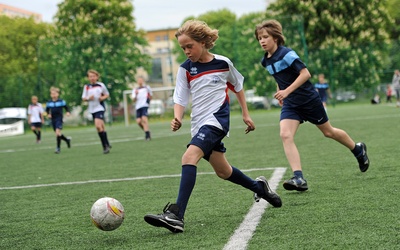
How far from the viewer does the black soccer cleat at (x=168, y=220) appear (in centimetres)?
478

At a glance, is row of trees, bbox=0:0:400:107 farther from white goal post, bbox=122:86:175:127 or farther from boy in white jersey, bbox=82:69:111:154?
boy in white jersey, bbox=82:69:111:154

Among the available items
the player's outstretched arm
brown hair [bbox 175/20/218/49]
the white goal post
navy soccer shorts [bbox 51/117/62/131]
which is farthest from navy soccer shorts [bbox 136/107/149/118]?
the white goal post

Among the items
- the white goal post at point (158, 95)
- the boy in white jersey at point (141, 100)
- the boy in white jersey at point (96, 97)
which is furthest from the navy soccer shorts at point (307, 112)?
the white goal post at point (158, 95)

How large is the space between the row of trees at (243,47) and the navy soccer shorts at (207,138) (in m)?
32.6

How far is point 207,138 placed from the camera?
5.20 meters

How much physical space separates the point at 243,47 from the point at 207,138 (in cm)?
3501

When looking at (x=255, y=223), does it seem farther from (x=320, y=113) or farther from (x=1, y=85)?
(x=1, y=85)

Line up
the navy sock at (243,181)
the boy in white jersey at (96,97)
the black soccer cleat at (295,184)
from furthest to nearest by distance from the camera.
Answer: the boy in white jersey at (96,97)
the black soccer cleat at (295,184)
the navy sock at (243,181)

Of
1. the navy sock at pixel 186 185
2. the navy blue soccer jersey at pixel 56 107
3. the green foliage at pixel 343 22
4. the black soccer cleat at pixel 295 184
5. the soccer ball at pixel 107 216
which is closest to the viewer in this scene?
the soccer ball at pixel 107 216

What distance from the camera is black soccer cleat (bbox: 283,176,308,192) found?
250 inches

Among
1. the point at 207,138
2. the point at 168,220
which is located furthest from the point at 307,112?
the point at 168,220

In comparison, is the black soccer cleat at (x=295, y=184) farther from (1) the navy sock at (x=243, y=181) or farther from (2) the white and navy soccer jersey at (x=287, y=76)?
(2) the white and navy soccer jersey at (x=287, y=76)

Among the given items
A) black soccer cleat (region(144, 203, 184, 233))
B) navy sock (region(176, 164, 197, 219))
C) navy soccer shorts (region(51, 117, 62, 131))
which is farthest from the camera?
navy soccer shorts (region(51, 117, 62, 131))

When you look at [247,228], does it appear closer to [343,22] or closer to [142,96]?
[142,96]
